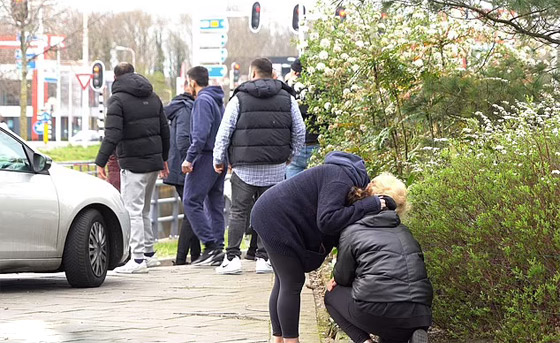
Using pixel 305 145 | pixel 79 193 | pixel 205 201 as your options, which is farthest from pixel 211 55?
pixel 79 193

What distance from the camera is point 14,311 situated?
26.0 feet

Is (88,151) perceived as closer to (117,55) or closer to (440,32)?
(117,55)

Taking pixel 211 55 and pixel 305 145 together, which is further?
pixel 211 55

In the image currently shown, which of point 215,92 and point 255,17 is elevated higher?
point 255,17

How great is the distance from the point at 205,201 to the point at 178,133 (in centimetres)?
76

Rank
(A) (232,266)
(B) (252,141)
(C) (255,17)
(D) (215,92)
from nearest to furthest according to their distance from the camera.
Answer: (B) (252,141) < (A) (232,266) < (D) (215,92) < (C) (255,17)

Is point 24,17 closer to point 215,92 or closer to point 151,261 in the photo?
point 151,261

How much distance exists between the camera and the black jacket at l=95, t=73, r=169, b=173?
10906 mm

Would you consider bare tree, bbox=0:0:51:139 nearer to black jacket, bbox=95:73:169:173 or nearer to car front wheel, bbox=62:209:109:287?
black jacket, bbox=95:73:169:173

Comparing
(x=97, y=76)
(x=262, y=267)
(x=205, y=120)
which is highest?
(x=205, y=120)

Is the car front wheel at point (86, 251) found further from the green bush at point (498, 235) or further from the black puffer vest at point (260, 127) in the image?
the green bush at point (498, 235)

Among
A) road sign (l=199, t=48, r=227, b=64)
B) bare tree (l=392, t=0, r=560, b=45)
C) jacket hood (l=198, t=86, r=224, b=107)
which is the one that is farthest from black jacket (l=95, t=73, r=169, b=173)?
road sign (l=199, t=48, r=227, b=64)

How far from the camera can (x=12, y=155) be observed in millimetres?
9039

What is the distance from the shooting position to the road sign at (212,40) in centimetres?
3503
